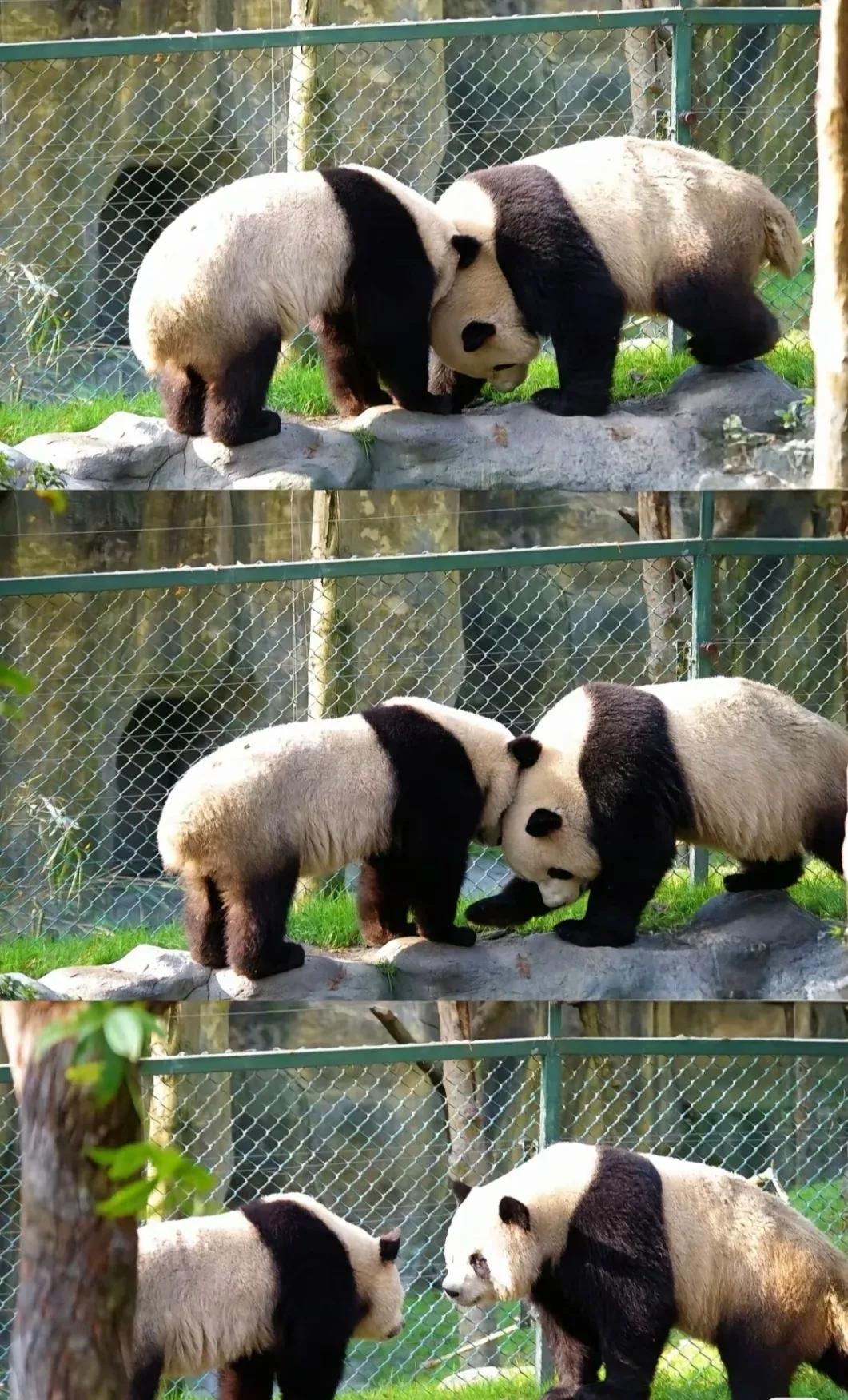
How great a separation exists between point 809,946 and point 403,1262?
3.52 m

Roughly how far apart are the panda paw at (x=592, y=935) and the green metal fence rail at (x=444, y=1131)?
1864mm

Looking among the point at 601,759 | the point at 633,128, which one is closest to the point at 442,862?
the point at 601,759

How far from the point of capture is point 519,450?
7289mm

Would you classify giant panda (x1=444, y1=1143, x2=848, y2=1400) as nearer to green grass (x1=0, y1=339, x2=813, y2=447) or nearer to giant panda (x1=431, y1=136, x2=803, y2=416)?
giant panda (x1=431, y1=136, x2=803, y2=416)

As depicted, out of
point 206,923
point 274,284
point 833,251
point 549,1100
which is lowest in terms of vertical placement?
point 549,1100

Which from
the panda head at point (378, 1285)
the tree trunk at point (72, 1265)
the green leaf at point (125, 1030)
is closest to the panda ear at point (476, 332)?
the panda head at point (378, 1285)

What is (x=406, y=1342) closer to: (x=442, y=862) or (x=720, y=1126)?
(x=720, y=1126)

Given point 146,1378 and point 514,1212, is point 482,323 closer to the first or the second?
point 514,1212

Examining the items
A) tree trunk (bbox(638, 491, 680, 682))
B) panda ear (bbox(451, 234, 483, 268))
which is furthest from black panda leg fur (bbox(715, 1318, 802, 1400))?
panda ear (bbox(451, 234, 483, 268))

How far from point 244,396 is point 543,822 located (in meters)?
1.98

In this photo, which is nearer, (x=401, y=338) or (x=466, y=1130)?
(x=401, y=338)

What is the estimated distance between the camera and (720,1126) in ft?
33.2

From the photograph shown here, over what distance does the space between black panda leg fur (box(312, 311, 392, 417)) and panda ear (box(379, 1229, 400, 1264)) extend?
11.0ft

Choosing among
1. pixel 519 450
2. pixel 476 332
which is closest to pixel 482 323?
pixel 476 332
